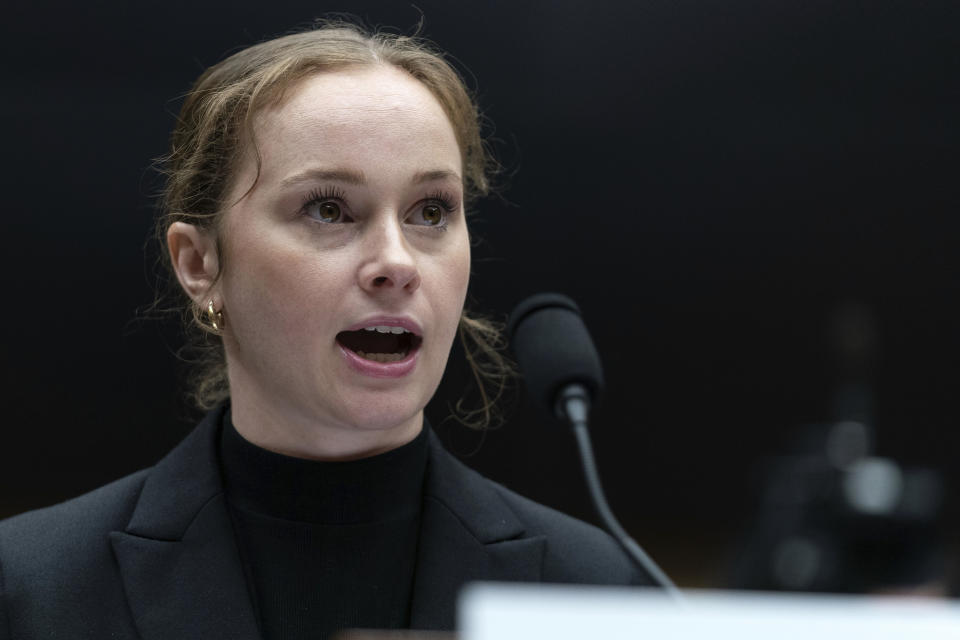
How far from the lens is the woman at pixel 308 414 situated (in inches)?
44.3

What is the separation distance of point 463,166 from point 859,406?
9.24ft

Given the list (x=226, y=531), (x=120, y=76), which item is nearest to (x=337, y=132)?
(x=226, y=531)

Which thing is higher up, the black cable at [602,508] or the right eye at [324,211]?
the right eye at [324,211]

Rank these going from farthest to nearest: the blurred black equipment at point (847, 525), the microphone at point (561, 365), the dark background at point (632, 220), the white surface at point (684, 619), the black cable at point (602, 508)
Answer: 1. the dark background at point (632, 220)
2. the blurred black equipment at point (847, 525)
3. the microphone at point (561, 365)
4. the black cable at point (602, 508)
5. the white surface at point (684, 619)

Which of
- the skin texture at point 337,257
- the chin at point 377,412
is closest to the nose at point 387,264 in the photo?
the skin texture at point 337,257

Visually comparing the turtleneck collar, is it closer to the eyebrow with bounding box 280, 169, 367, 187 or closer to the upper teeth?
the upper teeth

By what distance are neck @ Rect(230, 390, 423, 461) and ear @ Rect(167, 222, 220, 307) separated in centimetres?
12

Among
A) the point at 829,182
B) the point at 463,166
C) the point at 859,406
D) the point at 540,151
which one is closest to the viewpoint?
the point at 463,166

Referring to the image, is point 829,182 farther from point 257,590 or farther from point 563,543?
point 257,590

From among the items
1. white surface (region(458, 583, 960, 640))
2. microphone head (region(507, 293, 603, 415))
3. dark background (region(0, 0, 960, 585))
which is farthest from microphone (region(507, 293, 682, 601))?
dark background (region(0, 0, 960, 585))

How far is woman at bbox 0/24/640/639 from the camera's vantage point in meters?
1.13

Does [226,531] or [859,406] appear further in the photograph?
[859,406]

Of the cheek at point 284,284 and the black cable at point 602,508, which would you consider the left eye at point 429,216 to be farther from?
the black cable at point 602,508

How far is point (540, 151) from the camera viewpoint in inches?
117
